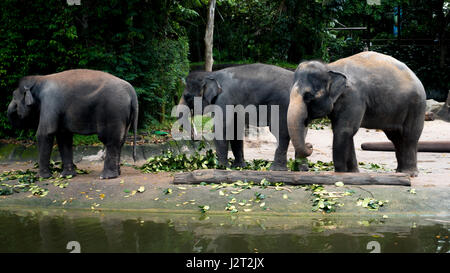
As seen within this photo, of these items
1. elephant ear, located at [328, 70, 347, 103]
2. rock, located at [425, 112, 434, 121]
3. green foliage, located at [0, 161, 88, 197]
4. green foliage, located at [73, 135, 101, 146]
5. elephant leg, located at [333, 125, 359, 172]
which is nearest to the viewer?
elephant ear, located at [328, 70, 347, 103]

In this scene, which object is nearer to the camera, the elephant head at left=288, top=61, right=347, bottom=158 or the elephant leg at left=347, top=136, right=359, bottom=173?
the elephant head at left=288, top=61, right=347, bottom=158

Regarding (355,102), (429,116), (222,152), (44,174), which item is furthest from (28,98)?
(429,116)

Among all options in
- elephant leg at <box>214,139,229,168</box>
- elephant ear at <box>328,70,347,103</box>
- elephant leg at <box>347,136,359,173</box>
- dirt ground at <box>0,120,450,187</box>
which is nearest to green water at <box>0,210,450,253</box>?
dirt ground at <box>0,120,450,187</box>

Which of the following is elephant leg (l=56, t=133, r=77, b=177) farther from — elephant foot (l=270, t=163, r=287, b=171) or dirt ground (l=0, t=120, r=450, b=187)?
elephant foot (l=270, t=163, r=287, b=171)

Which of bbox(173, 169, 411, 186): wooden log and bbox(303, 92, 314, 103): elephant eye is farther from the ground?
bbox(303, 92, 314, 103): elephant eye

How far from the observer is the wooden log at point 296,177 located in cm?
788

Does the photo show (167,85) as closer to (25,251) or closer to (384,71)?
(384,71)

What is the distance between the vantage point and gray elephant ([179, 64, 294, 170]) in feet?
31.1

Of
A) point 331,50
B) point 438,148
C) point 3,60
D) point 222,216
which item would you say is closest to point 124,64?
point 3,60

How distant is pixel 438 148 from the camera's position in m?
12.3

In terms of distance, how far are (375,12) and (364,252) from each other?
19.4m

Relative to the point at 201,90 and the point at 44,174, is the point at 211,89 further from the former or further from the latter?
the point at 44,174

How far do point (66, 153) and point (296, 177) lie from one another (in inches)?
173

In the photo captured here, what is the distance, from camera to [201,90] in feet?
32.5
